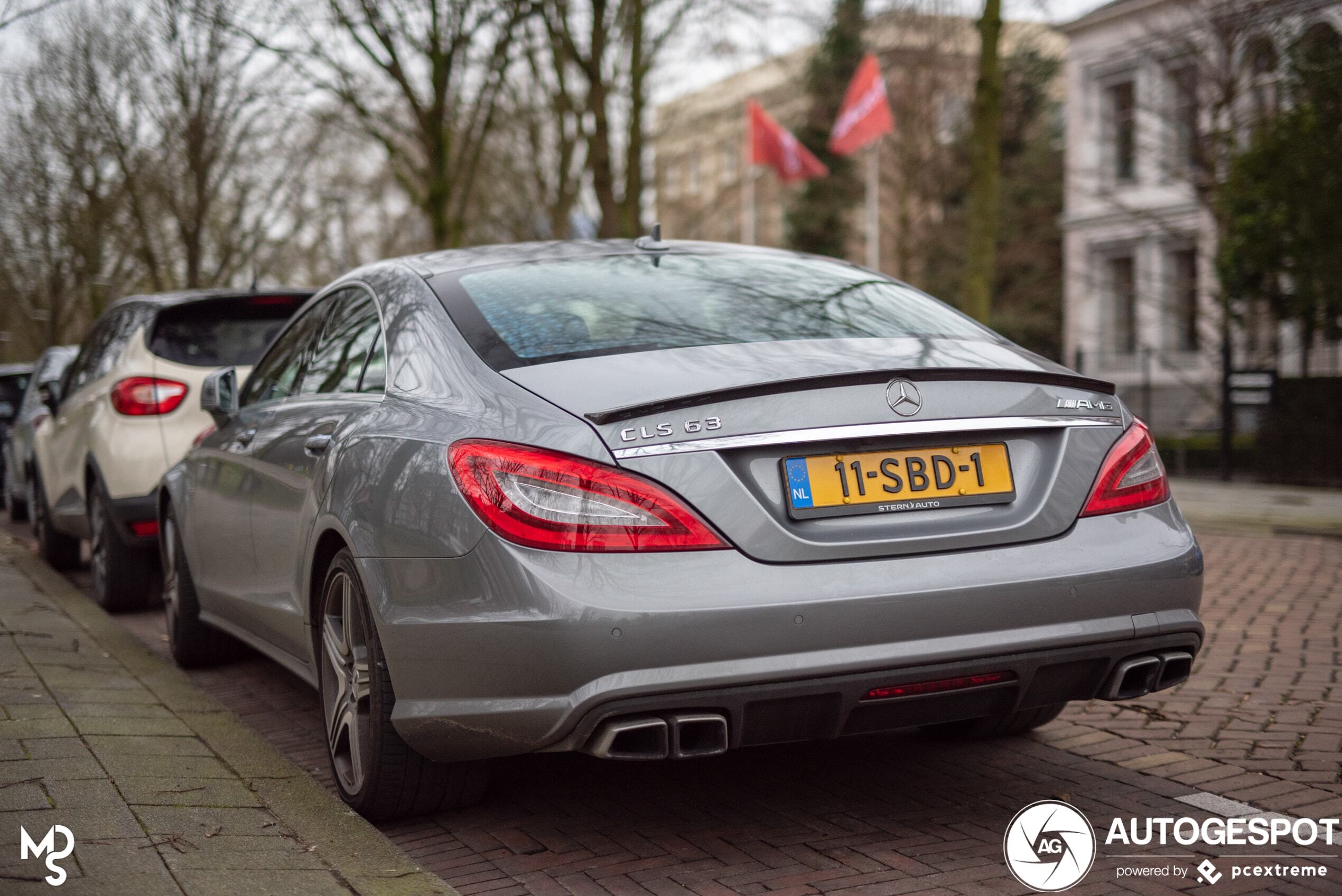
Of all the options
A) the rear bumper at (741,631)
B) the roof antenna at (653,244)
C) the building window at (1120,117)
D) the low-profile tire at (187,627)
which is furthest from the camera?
the building window at (1120,117)

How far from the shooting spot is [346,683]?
13.1 ft

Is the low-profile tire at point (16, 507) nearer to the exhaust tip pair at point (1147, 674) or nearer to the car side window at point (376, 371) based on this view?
the car side window at point (376, 371)

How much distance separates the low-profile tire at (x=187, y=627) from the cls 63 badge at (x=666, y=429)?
3.21 metres

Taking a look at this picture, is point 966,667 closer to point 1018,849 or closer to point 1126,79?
point 1018,849

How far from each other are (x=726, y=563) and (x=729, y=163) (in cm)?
6139

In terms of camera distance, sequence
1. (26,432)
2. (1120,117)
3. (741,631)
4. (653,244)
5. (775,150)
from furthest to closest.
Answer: (1120,117) < (775,150) < (26,432) < (653,244) < (741,631)

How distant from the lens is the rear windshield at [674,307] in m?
3.73

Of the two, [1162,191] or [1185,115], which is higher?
[1185,115]

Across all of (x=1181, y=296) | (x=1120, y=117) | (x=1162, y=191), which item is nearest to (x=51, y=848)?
(x=1181, y=296)

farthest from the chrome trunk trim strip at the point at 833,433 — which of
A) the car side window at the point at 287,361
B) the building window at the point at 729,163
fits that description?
the building window at the point at 729,163

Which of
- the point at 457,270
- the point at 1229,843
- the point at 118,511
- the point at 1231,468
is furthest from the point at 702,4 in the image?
the point at 1229,843

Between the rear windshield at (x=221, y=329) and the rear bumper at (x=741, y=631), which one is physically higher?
the rear windshield at (x=221, y=329)

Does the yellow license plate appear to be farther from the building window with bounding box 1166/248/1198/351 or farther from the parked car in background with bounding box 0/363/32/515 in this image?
the building window with bounding box 1166/248/1198/351

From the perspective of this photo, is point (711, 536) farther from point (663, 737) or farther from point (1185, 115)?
point (1185, 115)
